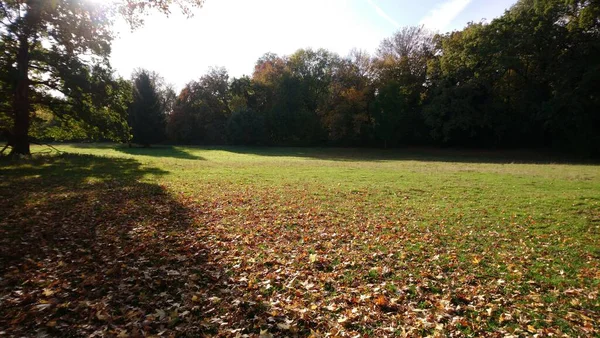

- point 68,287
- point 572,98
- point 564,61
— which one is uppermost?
point 564,61

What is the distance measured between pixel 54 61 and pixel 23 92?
2737 millimetres

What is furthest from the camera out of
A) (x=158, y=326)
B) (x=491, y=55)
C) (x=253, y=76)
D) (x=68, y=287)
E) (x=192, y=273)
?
(x=253, y=76)

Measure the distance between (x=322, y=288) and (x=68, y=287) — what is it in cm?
426

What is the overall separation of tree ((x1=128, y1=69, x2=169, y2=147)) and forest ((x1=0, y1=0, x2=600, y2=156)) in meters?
0.16

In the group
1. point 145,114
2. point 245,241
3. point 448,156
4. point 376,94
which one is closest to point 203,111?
point 145,114

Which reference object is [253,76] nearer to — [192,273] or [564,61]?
[564,61]

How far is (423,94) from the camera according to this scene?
4925 centimetres

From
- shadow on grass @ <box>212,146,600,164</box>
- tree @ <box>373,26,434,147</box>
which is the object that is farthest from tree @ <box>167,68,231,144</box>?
tree @ <box>373,26,434,147</box>

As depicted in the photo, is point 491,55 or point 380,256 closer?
point 380,256

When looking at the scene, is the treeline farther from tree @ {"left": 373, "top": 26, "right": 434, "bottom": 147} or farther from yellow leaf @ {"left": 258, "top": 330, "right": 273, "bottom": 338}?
yellow leaf @ {"left": 258, "top": 330, "right": 273, "bottom": 338}

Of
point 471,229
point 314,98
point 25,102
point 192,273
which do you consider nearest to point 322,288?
point 192,273

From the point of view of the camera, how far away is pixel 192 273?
19.8 ft

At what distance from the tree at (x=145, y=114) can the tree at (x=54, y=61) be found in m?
28.0

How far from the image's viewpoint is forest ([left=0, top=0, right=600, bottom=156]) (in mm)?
22264
